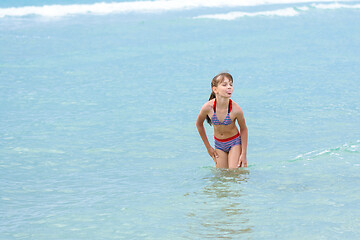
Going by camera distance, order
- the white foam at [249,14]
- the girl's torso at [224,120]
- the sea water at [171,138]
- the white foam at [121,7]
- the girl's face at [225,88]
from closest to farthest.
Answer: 1. the sea water at [171,138]
2. the girl's face at [225,88]
3. the girl's torso at [224,120]
4. the white foam at [249,14]
5. the white foam at [121,7]

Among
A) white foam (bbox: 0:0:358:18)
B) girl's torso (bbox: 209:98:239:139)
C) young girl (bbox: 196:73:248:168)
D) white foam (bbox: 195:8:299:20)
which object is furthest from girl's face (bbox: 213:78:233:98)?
white foam (bbox: 0:0:358:18)

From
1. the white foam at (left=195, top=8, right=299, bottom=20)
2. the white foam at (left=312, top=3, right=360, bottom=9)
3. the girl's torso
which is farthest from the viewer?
the white foam at (left=312, top=3, right=360, bottom=9)

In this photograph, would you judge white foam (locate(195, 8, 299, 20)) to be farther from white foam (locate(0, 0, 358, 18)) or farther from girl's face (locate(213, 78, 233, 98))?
girl's face (locate(213, 78, 233, 98))

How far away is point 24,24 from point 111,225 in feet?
69.2

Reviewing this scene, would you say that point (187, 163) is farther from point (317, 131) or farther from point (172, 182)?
point (317, 131)

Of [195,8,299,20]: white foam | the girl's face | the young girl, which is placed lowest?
the young girl

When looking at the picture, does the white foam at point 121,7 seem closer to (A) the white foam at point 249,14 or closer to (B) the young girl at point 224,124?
(A) the white foam at point 249,14

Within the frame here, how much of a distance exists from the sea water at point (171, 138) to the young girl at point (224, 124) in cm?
18

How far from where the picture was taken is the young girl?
19.5 ft

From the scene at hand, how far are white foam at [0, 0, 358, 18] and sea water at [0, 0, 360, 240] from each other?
37.0 feet

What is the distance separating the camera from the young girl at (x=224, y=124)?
5.95 meters

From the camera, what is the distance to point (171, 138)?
26.7 feet

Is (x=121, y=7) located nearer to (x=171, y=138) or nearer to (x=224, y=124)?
(x=171, y=138)

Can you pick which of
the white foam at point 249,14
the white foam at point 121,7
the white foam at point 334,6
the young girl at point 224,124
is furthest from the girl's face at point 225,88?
the white foam at point 334,6
